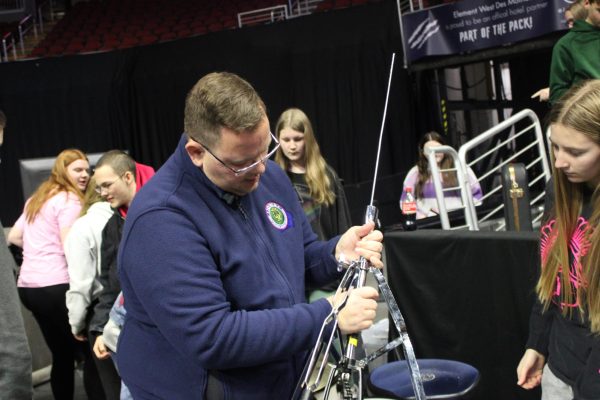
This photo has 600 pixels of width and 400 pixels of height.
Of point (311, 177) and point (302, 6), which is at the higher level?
point (302, 6)

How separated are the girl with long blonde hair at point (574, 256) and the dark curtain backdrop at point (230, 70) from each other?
6.51 metres

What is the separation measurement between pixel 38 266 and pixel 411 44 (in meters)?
5.65

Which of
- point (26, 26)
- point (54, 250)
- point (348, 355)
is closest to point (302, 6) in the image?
point (26, 26)

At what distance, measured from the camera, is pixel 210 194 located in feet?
5.64

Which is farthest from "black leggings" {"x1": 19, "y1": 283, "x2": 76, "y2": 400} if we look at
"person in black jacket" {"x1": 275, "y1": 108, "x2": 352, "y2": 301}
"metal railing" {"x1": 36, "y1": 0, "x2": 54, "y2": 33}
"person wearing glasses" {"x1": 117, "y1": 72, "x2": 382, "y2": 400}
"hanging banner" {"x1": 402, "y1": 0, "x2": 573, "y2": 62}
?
"metal railing" {"x1": 36, "y1": 0, "x2": 54, "y2": 33}

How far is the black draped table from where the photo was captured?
3.14m

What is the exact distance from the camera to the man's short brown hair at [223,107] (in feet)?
5.28

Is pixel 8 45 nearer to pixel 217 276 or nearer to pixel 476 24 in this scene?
pixel 476 24

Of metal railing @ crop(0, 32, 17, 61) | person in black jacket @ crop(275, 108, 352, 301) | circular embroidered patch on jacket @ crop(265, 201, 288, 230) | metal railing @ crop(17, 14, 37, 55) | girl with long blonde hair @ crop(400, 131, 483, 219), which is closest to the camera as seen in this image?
circular embroidered patch on jacket @ crop(265, 201, 288, 230)

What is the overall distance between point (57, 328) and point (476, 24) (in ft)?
18.2

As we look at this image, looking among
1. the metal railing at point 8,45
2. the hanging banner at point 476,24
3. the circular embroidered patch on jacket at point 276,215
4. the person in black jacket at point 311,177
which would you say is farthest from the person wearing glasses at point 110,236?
the metal railing at point 8,45

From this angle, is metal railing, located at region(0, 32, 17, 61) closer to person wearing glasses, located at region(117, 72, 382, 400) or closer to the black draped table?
the black draped table

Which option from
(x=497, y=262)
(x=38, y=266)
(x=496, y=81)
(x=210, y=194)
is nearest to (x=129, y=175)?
(x=38, y=266)

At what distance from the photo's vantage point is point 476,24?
8.20 metres
